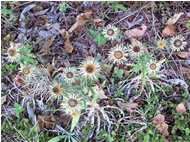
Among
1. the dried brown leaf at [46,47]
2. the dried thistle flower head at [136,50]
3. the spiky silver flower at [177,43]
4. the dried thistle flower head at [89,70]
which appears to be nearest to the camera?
the dried thistle flower head at [89,70]

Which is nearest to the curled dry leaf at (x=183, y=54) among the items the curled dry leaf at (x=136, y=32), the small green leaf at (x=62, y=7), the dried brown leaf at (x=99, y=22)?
the curled dry leaf at (x=136, y=32)

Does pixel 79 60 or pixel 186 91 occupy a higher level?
pixel 79 60

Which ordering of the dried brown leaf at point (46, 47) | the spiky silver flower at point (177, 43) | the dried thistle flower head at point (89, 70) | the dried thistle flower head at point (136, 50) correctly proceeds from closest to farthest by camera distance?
1. the dried thistle flower head at point (89, 70)
2. the dried thistle flower head at point (136, 50)
3. the spiky silver flower at point (177, 43)
4. the dried brown leaf at point (46, 47)

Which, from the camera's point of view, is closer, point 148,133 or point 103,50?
point 148,133

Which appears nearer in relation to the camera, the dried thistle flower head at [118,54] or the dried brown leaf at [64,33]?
the dried thistle flower head at [118,54]

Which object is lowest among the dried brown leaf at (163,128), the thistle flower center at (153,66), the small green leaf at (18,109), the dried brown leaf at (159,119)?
the dried brown leaf at (163,128)

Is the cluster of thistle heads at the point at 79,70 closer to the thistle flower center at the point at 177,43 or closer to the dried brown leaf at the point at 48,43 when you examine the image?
the thistle flower center at the point at 177,43

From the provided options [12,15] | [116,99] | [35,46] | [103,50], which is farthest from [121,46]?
[12,15]

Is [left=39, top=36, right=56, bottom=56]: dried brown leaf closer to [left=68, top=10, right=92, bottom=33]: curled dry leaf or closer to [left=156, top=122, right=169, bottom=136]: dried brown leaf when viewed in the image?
[left=68, top=10, right=92, bottom=33]: curled dry leaf

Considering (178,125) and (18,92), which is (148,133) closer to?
(178,125)

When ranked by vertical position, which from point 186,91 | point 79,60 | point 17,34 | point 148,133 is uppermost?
point 17,34
